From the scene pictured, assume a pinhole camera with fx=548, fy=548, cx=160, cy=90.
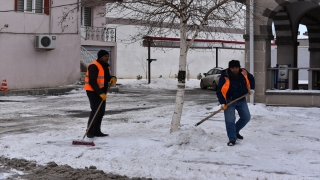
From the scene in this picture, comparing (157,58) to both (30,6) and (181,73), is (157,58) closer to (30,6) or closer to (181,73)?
(30,6)

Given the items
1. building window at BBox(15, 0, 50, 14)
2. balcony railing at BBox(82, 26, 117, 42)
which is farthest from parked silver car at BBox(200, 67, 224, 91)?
building window at BBox(15, 0, 50, 14)

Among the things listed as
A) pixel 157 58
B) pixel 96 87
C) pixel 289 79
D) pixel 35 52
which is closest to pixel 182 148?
pixel 96 87

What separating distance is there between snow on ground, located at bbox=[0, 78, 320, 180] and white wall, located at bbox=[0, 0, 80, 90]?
10841 mm

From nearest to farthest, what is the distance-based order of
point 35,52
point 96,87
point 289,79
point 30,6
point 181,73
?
point 96,87
point 181,73
point 289,79
point 30,6
point 35,52

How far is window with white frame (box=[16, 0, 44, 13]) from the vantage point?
945 inches

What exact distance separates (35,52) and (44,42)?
0.74 metres

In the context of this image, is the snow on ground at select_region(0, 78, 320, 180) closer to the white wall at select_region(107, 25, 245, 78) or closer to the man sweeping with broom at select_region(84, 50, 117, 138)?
the man sweeping with broom at select_region(84, 50, 117, 138)

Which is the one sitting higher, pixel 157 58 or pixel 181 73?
pixel 157 58

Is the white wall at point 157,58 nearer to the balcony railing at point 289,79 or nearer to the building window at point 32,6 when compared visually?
the building window at point 32,6

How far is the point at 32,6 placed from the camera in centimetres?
2450

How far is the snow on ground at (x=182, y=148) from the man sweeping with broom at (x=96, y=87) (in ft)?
1.13

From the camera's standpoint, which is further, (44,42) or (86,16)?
(86,16)

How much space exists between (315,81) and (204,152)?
9.83 m

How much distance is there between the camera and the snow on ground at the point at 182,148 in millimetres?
7570
